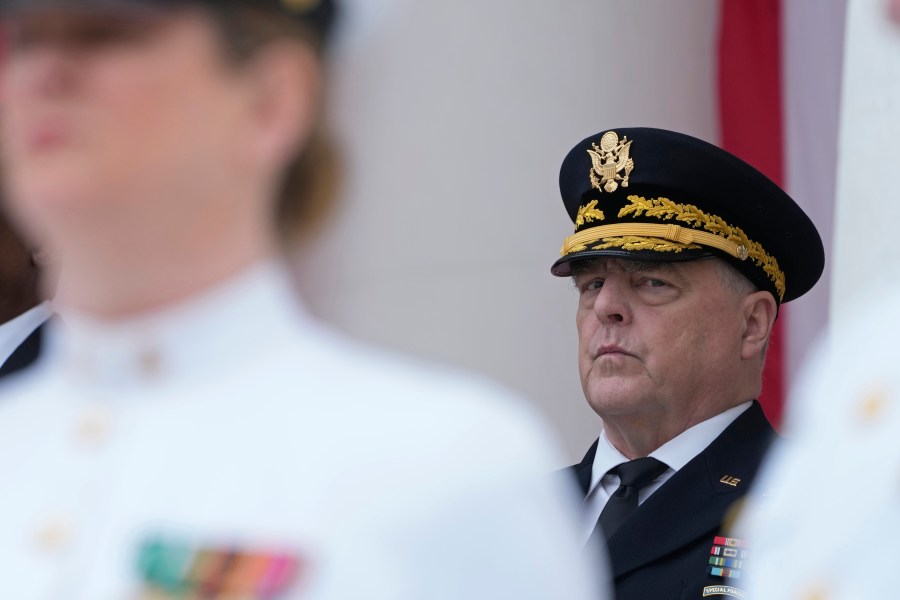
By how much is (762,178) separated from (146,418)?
1.98 metres

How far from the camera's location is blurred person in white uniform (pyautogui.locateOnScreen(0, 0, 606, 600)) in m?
1.27

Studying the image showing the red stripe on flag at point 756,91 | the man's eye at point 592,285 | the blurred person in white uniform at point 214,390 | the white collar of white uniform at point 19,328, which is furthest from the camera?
the red stripe on flag at point 756,91

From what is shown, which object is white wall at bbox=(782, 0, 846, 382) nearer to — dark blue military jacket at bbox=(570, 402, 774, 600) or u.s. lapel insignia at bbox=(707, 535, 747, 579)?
dark blue military jacket at bbox=(570, 402, 774, 600)

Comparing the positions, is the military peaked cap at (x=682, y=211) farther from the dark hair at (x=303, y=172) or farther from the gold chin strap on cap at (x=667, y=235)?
the dark hair at (x=303, y=172)

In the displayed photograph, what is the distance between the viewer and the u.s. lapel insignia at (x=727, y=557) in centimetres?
252

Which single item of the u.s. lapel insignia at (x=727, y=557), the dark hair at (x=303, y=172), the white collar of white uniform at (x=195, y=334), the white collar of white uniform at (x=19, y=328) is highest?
the white collar of white uniform at (x=19, y=328)

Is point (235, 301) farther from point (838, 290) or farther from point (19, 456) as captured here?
point (838, 290)

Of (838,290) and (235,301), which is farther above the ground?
(838,290)

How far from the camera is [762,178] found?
3154 mm

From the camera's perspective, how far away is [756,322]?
10.3 feet

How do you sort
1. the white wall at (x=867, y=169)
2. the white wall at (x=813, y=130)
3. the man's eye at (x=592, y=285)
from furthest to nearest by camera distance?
the white wall at (x=813, y=130) < the white wall at (x=867, y=169) < the man's eye at (x=592, y=285)

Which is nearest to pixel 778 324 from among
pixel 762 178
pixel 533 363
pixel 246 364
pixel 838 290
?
pixel 533 363

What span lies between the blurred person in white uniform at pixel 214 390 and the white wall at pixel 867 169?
2120 mm

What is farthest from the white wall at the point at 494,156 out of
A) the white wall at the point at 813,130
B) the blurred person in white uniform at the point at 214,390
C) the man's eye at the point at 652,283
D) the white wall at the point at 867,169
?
the blurred person in white uniform at the point at 214,390
